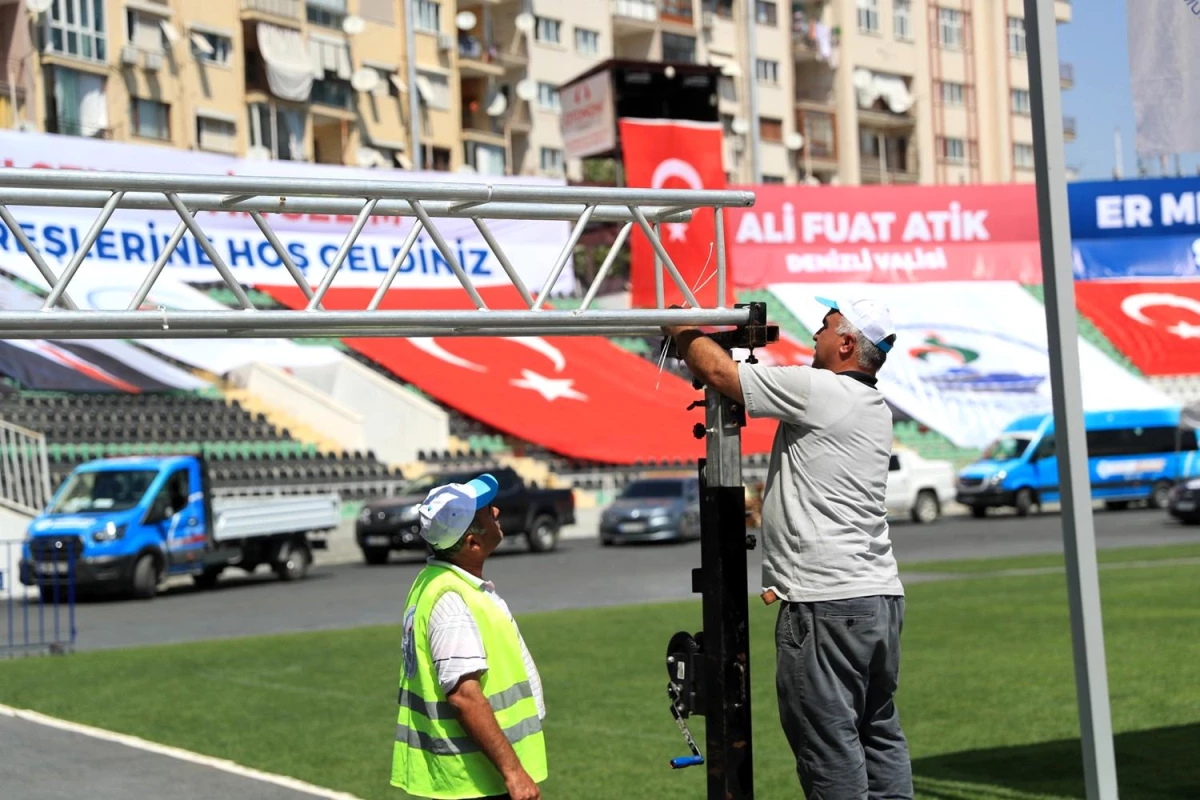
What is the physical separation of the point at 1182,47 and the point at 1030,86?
89cm

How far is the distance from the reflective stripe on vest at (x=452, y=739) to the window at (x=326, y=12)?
172ft

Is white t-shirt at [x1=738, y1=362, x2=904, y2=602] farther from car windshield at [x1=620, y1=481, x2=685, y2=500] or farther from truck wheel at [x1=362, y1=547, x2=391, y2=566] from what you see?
car windshield at [x1=620, y1=481, x2=685, y2=500]

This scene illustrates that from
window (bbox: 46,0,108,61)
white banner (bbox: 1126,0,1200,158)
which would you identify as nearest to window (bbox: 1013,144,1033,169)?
window (bbox: 46,0,108,61)

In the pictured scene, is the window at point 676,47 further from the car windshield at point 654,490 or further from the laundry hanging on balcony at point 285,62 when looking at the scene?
the car windshield at point 654,490

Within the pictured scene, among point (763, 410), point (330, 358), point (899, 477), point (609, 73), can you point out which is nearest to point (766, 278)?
point (609, 73)

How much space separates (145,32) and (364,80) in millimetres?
7992

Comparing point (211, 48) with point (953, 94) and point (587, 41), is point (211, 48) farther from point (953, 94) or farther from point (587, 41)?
point (953, 94)

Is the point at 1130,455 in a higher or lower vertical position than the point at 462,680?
higher

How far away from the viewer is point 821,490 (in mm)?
5410

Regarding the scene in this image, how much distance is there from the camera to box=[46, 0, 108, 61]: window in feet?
154

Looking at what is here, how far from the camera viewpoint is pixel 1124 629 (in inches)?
605

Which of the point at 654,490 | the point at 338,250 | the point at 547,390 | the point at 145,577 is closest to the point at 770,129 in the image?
the point at 547,390

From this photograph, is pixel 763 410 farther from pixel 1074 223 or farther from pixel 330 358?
pixel 1074 223

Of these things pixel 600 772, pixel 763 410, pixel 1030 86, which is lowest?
pixel 600 772
